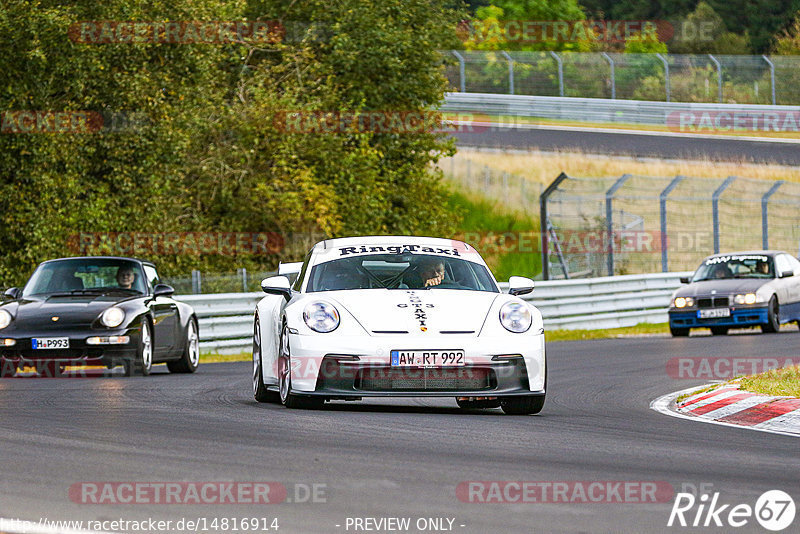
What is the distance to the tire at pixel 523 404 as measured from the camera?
1032 centimetres

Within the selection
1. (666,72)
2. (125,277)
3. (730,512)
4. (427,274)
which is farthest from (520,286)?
(666,72)

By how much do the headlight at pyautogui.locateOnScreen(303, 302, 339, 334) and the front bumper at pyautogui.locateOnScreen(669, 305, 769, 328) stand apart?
14024 mm

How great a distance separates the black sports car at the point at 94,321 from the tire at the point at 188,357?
0.01 meters

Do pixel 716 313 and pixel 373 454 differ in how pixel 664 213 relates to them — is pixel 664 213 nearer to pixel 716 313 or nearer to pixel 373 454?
pixel 716 313

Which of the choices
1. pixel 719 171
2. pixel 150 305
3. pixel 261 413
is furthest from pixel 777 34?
pixel 261 413

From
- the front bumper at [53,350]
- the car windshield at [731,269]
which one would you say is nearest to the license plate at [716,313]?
the car windshield at [731,269]

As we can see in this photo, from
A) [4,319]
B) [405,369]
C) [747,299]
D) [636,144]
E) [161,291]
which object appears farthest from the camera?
[636,144]

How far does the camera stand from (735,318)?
2302 centimetres

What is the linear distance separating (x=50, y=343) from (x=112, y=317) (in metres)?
0.71

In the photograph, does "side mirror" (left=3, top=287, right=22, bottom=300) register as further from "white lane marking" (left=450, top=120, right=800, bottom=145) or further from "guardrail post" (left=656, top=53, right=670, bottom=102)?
"guardrail post" (left=656, top=53, right=670, bottom=102)

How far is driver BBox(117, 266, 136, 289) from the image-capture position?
1639 cm

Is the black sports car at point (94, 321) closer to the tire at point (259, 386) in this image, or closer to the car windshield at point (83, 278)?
the car windshield at point (83, 278)

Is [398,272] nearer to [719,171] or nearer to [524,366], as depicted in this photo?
[524,366]

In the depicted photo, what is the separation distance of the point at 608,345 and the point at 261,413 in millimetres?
11792
